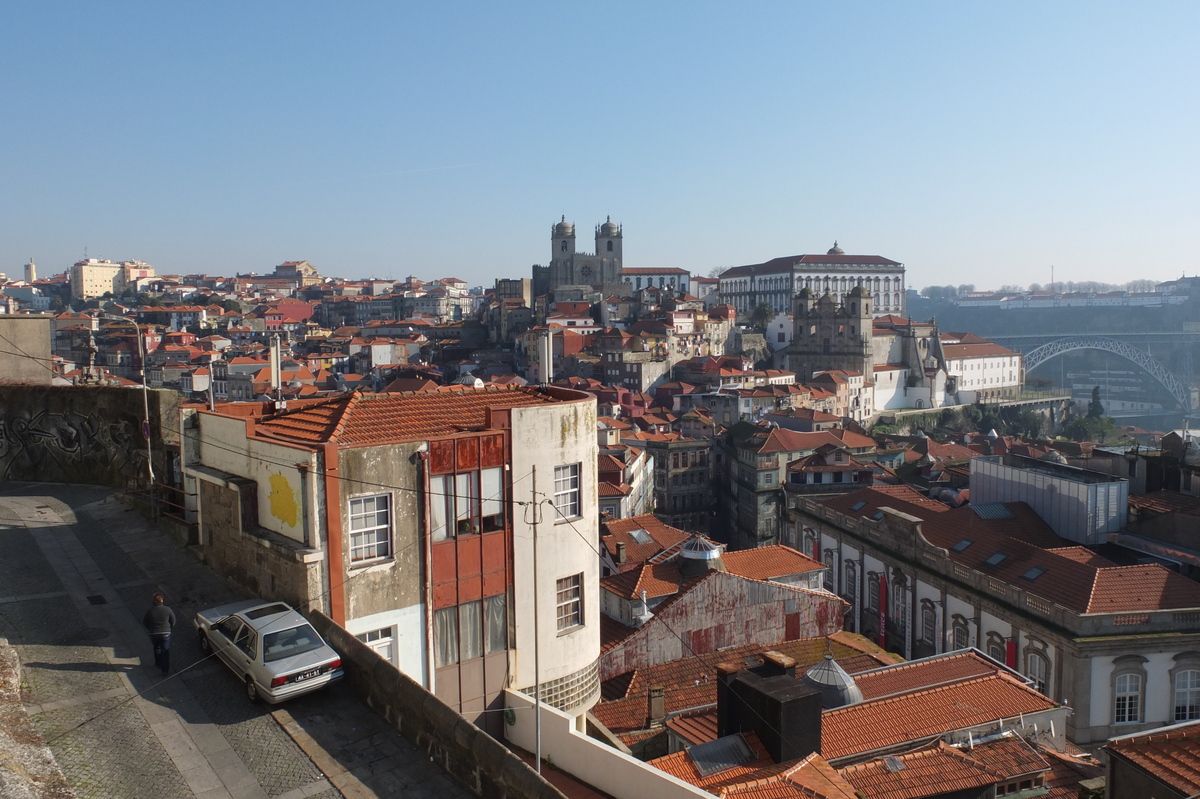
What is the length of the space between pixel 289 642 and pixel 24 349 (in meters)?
12.7

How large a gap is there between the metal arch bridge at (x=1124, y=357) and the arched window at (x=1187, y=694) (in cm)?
13594

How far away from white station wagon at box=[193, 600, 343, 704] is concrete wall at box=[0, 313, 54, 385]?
11014 millimetres

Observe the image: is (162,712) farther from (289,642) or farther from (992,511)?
(992,511)

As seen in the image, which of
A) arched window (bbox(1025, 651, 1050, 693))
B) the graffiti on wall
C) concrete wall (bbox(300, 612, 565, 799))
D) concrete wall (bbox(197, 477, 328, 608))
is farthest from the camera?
arched window (bbox(1025, 651, 1050, 693))

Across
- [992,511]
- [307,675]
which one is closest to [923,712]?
[307,675]

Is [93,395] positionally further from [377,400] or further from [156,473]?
[377,400]

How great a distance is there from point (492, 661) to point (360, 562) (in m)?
1.88

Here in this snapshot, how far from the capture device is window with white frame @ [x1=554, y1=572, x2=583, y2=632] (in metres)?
Result: 10.4

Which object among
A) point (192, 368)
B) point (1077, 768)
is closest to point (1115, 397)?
point (192, 368)

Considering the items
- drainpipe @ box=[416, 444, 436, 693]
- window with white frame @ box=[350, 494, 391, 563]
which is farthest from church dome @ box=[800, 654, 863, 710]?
window with white frame @ box=[350, 494, 391, 563]

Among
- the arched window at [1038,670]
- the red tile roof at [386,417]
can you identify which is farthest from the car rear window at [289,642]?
the arched window at [1038,670]

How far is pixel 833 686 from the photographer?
15453 millimetres

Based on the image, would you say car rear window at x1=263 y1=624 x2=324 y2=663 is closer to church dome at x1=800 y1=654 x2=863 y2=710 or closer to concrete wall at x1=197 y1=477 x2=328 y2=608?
concrete wall at x1=197 y1=477 x2=328 y2=608

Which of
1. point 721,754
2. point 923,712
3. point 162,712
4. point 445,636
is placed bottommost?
point 923,712
